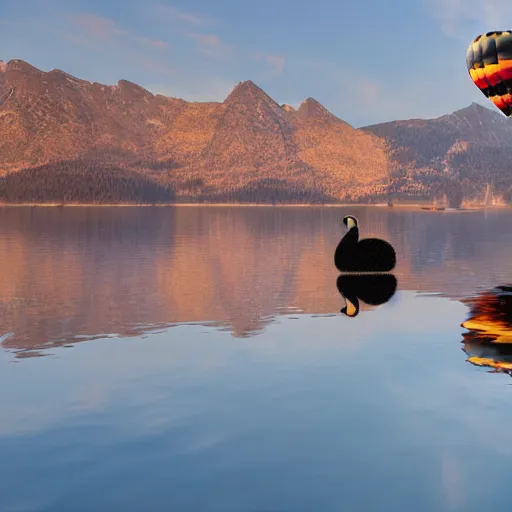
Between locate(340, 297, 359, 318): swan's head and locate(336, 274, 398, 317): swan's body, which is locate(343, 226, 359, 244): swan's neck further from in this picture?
locate(340, 297, 359, 318): swan's head

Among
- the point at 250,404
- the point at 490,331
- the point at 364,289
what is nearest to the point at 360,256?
the point at 364,289

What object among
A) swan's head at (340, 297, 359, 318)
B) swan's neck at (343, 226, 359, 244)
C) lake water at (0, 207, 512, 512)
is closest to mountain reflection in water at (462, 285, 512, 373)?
lake water at (0, 207, 512, 512)

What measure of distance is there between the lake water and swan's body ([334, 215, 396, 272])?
12995mm

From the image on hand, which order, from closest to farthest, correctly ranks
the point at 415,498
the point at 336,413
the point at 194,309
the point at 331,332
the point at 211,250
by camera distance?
the point at 415,498 → the point at 336,413 → the point at 331,332 → the point at 194,309 → the point at 211,250

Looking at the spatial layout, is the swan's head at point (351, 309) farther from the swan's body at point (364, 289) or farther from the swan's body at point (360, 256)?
the swan's body at point (360, 256)

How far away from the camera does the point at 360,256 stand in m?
49.5

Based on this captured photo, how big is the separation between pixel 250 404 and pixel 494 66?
49.5 metres

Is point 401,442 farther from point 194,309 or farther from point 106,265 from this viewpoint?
point 106,265

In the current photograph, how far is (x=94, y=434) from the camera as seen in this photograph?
45.5 ft

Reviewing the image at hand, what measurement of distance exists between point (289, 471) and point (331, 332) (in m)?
13.7

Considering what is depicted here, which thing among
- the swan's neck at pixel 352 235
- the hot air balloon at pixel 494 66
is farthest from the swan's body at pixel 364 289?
the hot air balloon at pixel 494 66

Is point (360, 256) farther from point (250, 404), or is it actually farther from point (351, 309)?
point (250, 404)

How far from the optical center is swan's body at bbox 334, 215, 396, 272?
48188 millimetres

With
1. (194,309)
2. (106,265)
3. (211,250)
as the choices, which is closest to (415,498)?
(194,309)
